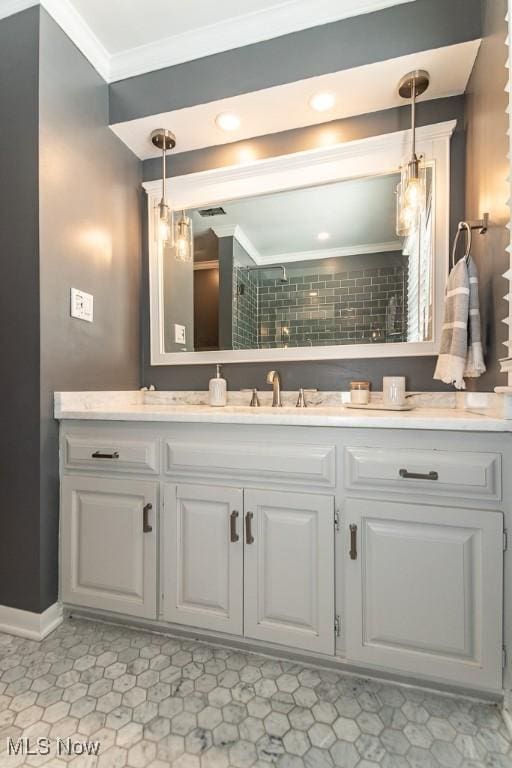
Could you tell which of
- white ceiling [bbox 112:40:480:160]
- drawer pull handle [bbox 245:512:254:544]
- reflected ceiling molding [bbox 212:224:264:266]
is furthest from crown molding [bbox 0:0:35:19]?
drawer pull handle [bbox 245:512:254:544]

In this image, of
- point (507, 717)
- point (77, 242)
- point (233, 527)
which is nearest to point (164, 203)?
point (77, 242)

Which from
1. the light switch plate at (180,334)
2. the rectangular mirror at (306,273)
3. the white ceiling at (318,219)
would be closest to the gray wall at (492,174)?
the rectangular mirror at (306,273)

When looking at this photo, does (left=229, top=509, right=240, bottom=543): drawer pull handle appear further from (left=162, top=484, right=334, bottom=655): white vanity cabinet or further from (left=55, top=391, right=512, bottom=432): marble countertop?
(left=55, top=391, right=512, bottom=432): marble countertop

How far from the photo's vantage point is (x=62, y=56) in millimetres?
1548

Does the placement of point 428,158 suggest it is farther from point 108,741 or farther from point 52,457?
point 108,741

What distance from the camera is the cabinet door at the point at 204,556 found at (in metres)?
1.29

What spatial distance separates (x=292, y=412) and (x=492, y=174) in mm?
1056

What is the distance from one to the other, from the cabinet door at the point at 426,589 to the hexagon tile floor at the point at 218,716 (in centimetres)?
10

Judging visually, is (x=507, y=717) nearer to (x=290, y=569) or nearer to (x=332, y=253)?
(x=290, y=569)

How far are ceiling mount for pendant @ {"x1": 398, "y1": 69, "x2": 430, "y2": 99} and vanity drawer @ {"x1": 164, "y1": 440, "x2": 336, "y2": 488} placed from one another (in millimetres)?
1504

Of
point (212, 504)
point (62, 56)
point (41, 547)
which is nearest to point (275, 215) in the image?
point (62, 56)

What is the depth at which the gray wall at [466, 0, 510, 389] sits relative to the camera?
1.17 metres

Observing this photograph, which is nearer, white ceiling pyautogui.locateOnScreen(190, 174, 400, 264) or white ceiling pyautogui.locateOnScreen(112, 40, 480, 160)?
white ceiling pyautogui.locateOnScreen(112, 40, 480, 160)
